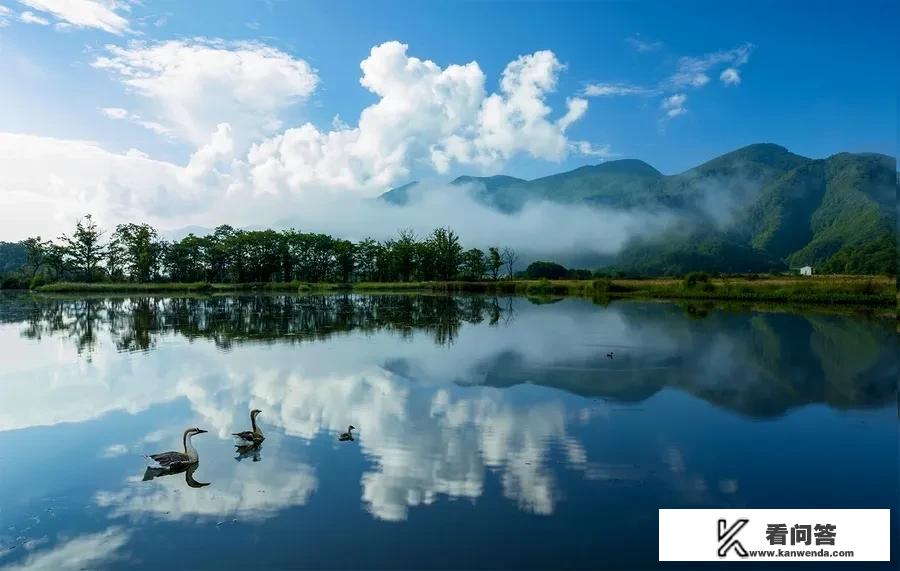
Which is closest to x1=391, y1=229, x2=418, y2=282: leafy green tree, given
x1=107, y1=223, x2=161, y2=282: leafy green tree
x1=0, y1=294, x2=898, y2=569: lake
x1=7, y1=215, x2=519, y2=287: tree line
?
x1=7, y1=215, x2=519, y2=287: tree line

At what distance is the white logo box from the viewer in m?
6.61

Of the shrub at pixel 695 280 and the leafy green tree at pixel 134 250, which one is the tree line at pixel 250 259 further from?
the shrub at pixel 695 280

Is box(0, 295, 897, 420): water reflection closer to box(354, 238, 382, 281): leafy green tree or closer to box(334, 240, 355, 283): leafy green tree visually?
box(334, 240, 355, 283): leafy green tree

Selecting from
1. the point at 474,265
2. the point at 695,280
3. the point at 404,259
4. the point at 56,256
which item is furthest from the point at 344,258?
the point at 695,280

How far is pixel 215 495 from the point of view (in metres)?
8.12

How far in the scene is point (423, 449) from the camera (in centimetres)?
991

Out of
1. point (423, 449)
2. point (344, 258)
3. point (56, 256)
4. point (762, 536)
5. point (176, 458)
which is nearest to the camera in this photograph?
point (762, 536)

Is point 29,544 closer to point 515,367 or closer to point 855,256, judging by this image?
point 515,367

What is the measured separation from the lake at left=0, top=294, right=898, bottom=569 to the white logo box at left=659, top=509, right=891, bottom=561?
40 cm

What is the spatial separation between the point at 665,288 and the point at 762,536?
189ft

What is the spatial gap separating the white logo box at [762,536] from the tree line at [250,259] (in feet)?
275

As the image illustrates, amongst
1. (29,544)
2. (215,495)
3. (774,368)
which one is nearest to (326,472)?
(215,495)

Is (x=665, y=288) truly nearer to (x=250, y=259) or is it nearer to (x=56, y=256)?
(x=250, y=259)

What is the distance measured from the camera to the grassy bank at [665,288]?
4566 centimetres
